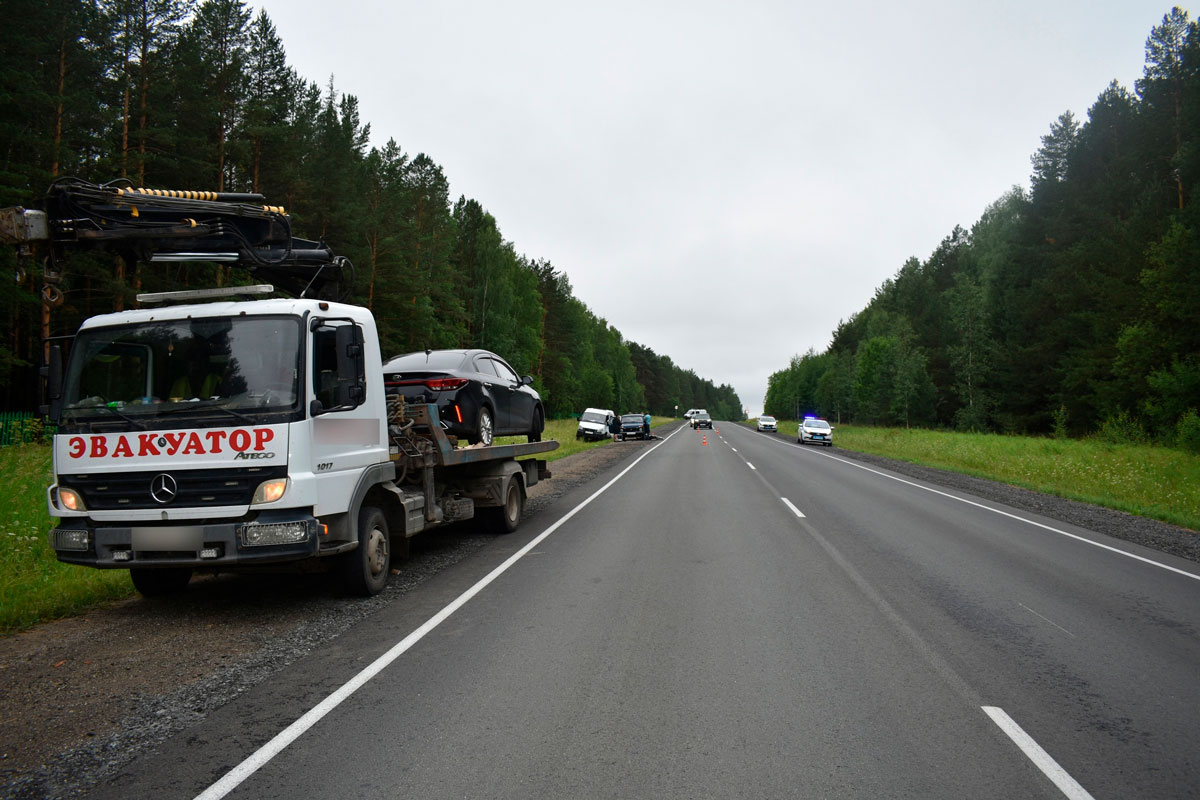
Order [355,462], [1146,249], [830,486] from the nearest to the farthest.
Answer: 1. [355,462]
2. [830,486]
3. [1146,249]

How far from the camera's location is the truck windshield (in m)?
5.66

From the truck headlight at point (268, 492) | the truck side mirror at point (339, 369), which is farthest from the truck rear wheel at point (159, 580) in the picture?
the truck side mirror at point (339, 369)

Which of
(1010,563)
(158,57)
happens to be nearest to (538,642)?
(1010,563)

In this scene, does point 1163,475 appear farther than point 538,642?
Yes

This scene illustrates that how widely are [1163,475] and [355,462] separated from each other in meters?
20.4

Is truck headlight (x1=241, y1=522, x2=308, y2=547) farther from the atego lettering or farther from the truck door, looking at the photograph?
the atego lettering

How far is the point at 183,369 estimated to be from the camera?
231 inches

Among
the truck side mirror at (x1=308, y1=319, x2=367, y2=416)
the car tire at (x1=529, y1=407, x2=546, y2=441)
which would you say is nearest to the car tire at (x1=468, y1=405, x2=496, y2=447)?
the car tire at (x1=529, y1=407, x2=546, y2=441)

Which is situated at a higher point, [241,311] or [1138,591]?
[241,311]

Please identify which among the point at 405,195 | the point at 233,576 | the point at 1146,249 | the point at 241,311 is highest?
the point at 405,195

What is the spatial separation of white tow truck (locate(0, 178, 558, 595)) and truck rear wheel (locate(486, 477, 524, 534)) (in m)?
3.37

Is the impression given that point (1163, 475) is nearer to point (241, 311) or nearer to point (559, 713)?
point (559, 713)

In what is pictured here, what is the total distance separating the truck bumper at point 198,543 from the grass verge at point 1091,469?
14.3 m

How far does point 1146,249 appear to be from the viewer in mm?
30719
